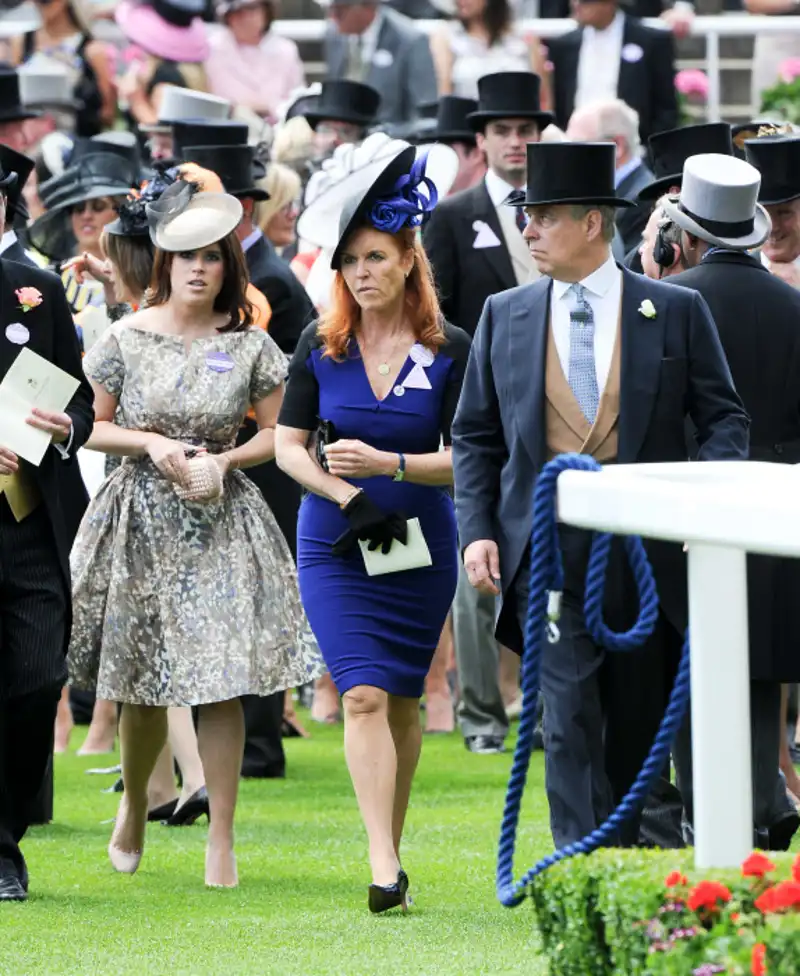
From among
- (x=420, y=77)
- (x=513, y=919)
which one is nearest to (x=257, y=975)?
(x=513, y=919)

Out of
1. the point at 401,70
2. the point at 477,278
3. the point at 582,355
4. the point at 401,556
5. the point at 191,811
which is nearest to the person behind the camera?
the point at 582,355

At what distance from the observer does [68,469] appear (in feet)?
32.7

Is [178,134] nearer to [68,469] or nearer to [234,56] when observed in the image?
[68,469]

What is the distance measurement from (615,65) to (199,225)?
7.83 m

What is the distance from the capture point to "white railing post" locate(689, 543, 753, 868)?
384 cm

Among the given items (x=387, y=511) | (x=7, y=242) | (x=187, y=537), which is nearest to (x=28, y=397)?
(x=187, y=537)

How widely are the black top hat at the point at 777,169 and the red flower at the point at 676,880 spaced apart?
5.39m

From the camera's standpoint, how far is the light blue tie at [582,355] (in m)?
6.92

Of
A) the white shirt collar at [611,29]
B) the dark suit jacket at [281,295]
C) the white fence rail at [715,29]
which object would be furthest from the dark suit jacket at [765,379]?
the white fence rail at [715,29]

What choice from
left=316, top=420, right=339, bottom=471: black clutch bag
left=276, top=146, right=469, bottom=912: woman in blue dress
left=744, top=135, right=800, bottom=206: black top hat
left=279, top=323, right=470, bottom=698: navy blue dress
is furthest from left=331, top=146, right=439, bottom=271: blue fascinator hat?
left=744, top=135, right=800, bottom=206: black top hat

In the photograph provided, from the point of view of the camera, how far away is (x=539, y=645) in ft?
14.4

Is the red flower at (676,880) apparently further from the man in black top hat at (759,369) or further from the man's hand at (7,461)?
the man's hand at (7,461)

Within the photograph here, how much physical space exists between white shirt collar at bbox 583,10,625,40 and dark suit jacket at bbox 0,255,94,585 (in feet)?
27.5

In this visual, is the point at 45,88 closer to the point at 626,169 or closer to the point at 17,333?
the point at 626,169
